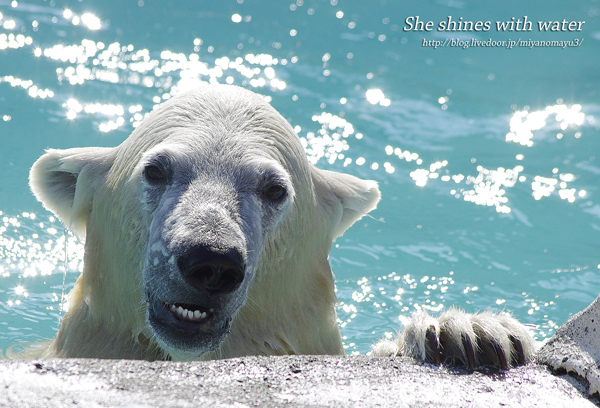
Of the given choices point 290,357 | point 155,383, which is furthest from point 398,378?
point 155,383

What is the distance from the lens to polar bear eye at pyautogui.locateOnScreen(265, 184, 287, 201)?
3.61 meters

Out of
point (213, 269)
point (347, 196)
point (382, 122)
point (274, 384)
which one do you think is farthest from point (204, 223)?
point (382, 122)

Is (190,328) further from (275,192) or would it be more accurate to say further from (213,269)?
(275,192)

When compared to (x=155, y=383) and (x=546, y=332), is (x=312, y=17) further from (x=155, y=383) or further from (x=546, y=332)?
(x=155, y=383)

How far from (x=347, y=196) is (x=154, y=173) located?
65.8 inches

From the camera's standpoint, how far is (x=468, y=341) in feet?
9.29

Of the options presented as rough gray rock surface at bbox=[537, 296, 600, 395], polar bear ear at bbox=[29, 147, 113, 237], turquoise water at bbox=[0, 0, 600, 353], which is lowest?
rough gray rock surface at bbox=[537, 296, 600, 395]

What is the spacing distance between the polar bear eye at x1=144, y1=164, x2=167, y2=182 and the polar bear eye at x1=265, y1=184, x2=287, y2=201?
0.61 meters

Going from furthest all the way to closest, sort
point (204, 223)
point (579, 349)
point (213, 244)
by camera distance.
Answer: point (204, 223) → point (213, 244) → point (579, 349)

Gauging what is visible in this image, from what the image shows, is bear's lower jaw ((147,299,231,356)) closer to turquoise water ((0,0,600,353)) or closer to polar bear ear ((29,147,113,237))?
polar bear ear ((29,147,113,237))

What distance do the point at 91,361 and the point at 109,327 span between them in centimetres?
173

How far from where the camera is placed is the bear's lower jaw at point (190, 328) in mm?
3125

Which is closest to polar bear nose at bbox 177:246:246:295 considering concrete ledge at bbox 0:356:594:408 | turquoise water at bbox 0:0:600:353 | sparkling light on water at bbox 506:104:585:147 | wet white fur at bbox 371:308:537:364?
concrete ledge at bbox 0:356:594:408

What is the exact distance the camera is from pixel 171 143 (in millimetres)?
3600
